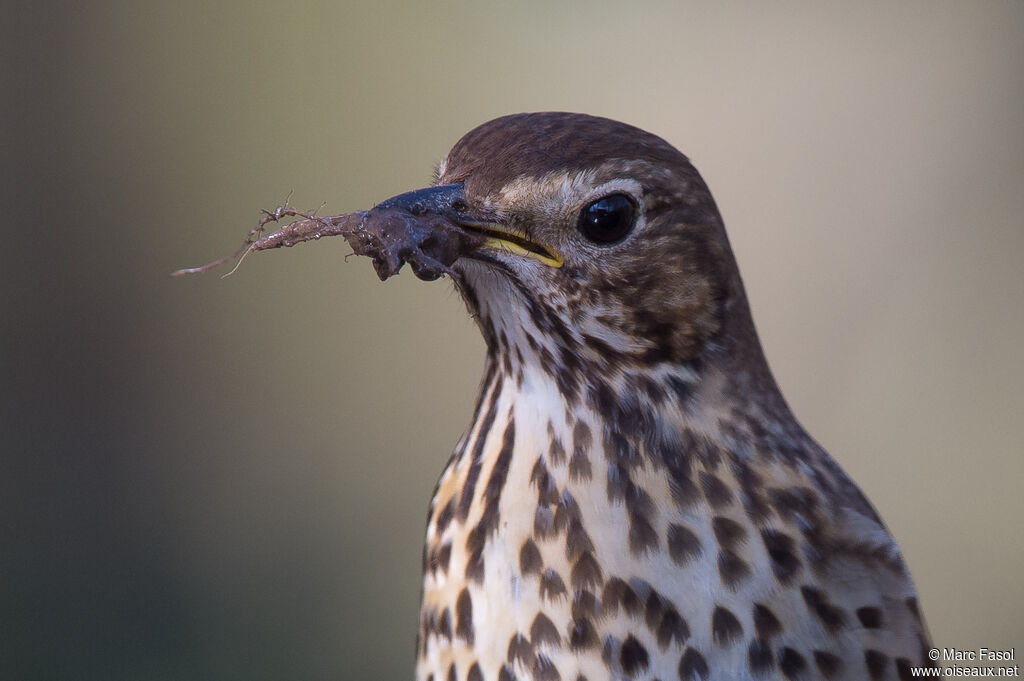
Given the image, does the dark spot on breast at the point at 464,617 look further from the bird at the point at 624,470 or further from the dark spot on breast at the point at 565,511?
the dark spot on breast at the point at 565,511

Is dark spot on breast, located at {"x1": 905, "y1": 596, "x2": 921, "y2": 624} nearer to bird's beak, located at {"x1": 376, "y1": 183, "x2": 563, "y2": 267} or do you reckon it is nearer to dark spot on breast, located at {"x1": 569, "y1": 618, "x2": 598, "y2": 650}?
dark spot on breast, located at {"x1": 569, "y1": 618, "x2": 598, "y2": 650}

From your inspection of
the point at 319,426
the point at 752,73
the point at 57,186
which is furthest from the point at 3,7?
the point at 752,73

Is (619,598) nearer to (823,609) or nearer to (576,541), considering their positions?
(576,541)

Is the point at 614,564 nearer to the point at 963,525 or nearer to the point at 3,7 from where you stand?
the point at 963,525

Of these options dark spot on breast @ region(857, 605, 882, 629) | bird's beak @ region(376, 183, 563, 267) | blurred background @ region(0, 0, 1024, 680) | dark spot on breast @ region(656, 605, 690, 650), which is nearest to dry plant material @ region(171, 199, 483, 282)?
bird's beak @ region(376, 183, 563, 267)

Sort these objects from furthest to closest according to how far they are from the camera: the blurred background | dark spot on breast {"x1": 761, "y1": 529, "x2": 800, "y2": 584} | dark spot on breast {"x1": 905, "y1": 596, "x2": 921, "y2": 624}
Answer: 1. the blurred background
2. dark spot on breast {"x1": 905, "y1": 596, "x2": 921, "y2": 624}
3. dark spot on breast {"x1": 761, "y1": 529, "x2": 800, "y2": 584}
